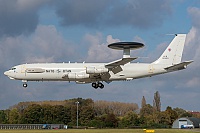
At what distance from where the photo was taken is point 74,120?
498 ft

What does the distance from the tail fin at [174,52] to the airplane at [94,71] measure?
22 cm

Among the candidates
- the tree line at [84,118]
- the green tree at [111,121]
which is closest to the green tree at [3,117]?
the tree line at [84,118]

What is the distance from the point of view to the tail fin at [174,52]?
265ft

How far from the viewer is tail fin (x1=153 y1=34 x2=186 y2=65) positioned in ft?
265

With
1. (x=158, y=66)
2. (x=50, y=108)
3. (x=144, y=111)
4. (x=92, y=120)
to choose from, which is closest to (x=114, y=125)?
(x=92, y=120)

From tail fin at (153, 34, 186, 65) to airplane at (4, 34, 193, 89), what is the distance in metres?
0.22

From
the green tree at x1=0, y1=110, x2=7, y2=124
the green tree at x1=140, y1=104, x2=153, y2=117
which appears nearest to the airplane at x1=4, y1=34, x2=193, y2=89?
the green tree at x1=0, y1=110, x2=7, y2=124

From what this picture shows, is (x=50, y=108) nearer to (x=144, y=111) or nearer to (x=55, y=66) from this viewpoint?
(x=144, y=111)

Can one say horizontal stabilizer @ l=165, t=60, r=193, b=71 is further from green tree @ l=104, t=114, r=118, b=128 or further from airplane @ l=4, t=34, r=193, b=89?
green tree @ l=104, t=114, r=118, b=128

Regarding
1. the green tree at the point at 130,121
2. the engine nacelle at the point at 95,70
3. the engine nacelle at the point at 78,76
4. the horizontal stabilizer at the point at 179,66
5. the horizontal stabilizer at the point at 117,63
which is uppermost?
the horizontal stabilizer at the point at 117,63

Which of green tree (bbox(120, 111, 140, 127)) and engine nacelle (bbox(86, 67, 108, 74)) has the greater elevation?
engine nacelle (bbox(86, 67, 108, 74))

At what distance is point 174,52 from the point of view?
3255 inches

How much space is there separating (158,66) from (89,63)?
43.2 feet

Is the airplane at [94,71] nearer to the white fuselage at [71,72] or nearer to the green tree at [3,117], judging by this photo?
the white fuselage at [71,72]
